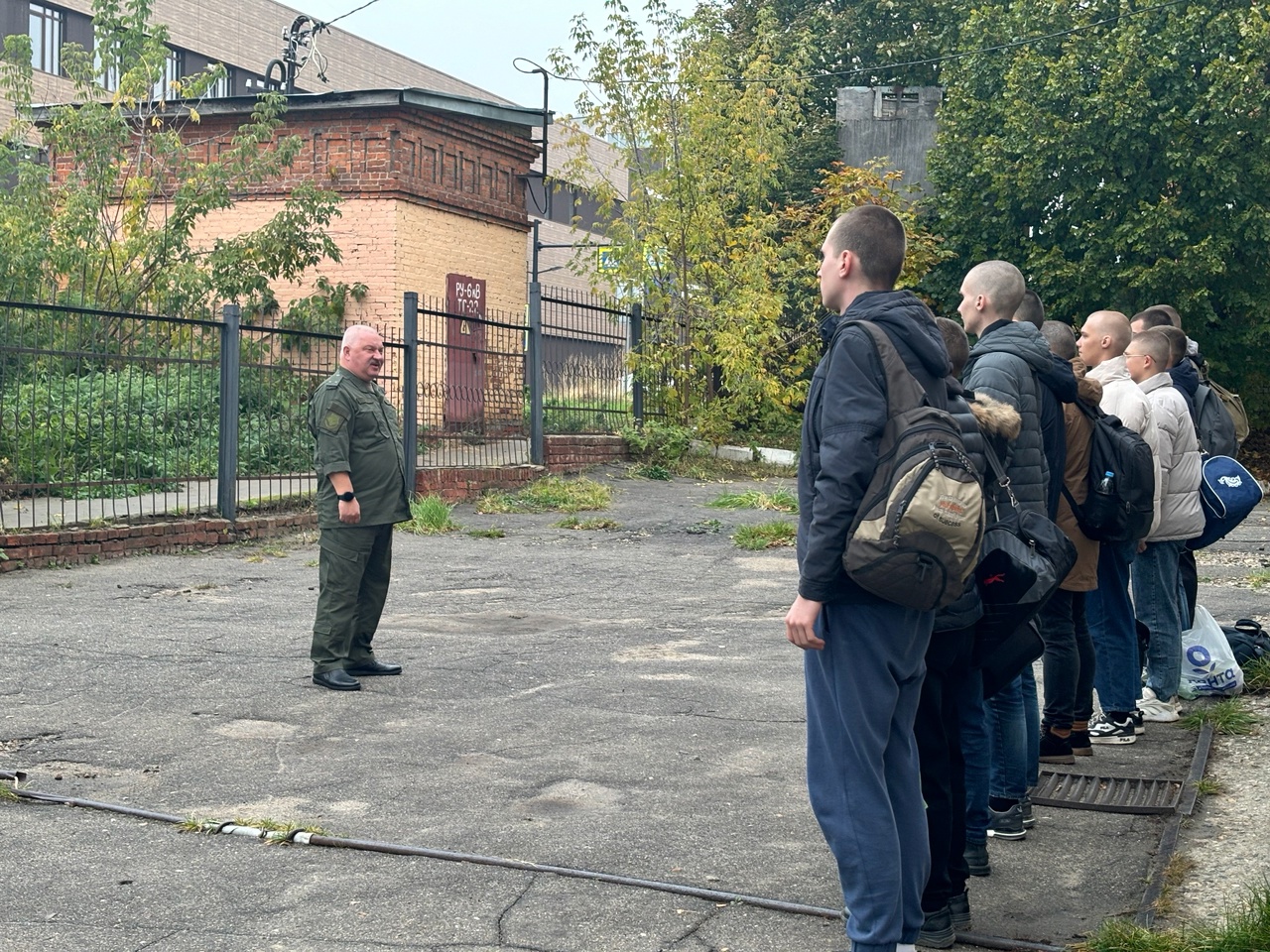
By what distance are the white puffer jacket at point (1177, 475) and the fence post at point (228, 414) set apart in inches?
343

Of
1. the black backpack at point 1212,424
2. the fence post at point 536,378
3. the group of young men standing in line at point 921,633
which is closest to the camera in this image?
the group of young men standing in line at point 921,633

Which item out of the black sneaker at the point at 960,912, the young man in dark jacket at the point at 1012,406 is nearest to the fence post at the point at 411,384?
the young man in dark jacket at the point at 1012,406

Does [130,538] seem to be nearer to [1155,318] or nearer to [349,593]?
[349,593]

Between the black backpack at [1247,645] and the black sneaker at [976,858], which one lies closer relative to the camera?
the black sneaker at [976,858]

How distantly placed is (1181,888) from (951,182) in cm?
2489

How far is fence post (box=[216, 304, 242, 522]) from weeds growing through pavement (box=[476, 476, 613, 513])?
10.7 ft

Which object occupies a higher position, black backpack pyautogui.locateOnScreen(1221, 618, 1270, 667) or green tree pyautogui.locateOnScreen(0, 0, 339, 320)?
green tree pyautogui.locateOnScreen(0, 0, 339, 320)

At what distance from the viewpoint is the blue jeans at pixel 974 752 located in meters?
4.24

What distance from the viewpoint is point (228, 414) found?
1283cm

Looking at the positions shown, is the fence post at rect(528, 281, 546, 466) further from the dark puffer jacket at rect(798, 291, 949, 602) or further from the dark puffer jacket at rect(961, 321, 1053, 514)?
the dark puffer jacket at rect(798, 291, 949, 602)

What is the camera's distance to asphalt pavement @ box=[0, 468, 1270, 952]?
397 centimetres

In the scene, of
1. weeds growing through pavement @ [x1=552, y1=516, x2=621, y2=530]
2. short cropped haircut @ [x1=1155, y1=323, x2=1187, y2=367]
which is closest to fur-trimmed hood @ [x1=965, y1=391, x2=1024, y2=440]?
short cropped haircut @ [x1=1155, y1=323, x2=1187, y2=367]

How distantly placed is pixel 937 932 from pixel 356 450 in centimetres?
431

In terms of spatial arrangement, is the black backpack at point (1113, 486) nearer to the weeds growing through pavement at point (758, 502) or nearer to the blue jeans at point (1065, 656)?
the blue jeans at point (1065, 656)
